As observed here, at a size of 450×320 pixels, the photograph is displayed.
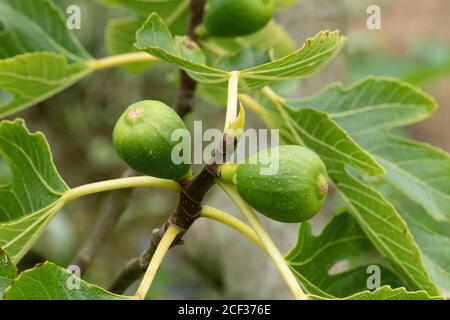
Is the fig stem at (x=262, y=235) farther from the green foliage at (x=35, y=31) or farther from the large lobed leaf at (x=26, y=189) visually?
the green foliage at (x=35, y=31)

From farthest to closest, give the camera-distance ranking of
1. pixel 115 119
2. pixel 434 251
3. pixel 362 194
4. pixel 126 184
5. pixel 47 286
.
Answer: pixel 115 119 → pixel 434 251 → pixel 362 194 → pixel 126 184 → pixel 47 286

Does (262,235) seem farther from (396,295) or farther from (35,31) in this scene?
(35,31)

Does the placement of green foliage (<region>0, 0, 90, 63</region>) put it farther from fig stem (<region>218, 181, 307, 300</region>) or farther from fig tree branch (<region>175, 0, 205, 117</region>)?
fig stem (<region>218, 181, 307, 300</region>)

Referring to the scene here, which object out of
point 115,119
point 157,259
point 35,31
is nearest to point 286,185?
point 157,259

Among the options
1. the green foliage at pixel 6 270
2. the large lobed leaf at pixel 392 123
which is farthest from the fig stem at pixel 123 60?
the green foliage at pixel 6 270

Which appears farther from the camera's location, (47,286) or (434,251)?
(434,251)
